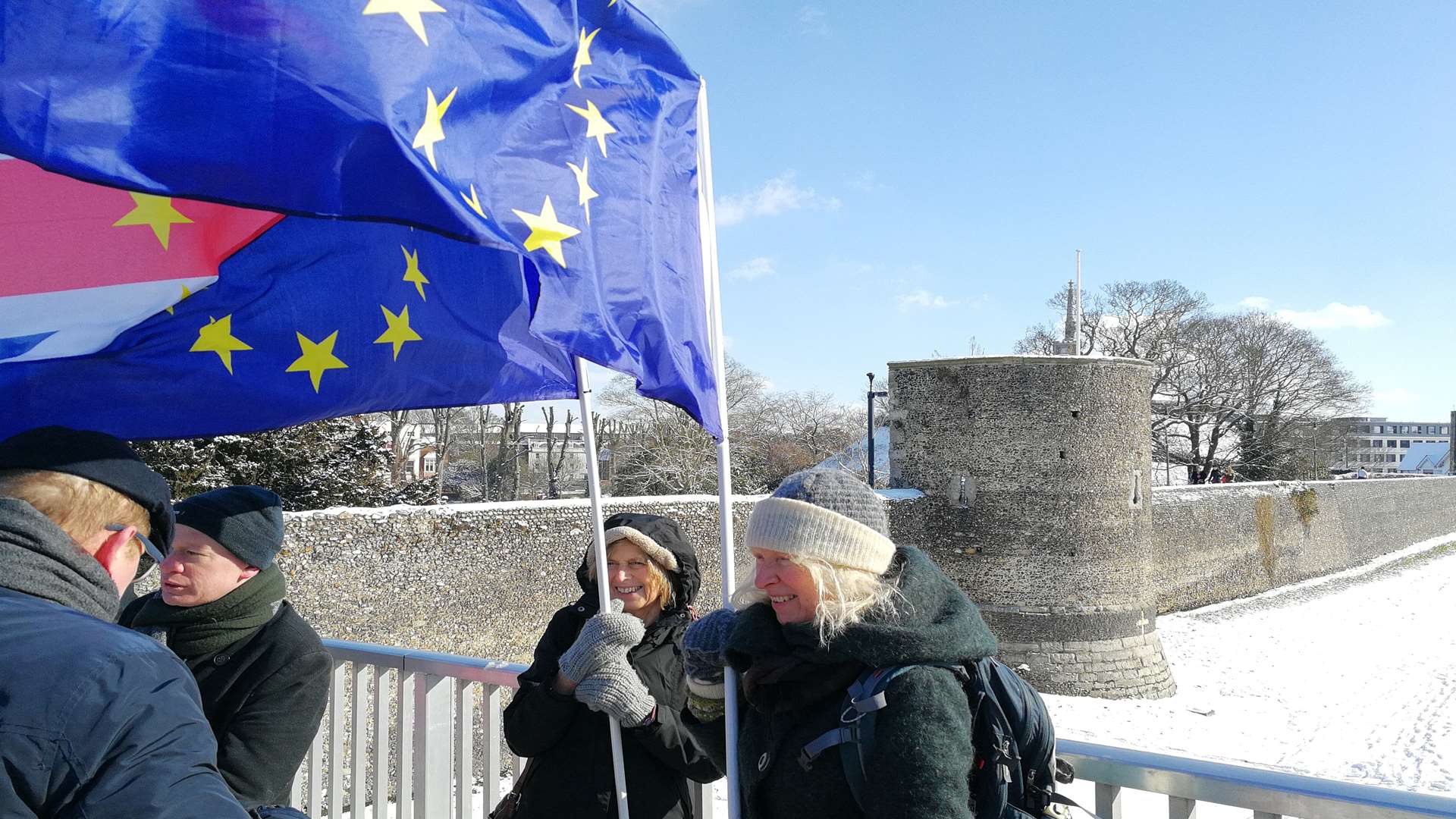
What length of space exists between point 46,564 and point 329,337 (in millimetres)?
2078

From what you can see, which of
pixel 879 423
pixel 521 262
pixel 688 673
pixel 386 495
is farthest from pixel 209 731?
pixel 879 423

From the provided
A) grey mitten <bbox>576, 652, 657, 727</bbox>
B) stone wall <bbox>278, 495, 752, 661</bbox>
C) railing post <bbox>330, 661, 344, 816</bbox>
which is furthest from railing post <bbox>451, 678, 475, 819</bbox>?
stone wall <bbox>278, 495, 752, 661</bbox>

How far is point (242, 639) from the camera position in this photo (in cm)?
244

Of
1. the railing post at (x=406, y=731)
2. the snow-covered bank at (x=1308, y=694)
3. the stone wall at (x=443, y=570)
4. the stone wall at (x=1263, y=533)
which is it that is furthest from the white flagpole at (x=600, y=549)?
the stone wall at (x=1263, y=533)

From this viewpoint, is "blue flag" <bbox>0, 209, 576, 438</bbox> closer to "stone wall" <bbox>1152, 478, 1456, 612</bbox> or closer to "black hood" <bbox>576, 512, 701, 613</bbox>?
"black hood" <bbox>576, 512, 701, 613</bbox>

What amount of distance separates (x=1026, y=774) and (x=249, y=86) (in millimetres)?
1769

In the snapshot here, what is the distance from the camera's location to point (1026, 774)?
1.68 meters

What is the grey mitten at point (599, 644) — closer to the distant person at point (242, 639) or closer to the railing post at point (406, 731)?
the distant person at point (242, 639)

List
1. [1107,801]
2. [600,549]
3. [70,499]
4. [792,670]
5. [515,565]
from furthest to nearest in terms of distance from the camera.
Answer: [515,565], [600,549], [1107,801], [792,670], [70,499]

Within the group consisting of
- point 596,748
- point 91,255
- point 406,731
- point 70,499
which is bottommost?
point 406,731

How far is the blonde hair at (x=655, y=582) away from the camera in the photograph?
265cm

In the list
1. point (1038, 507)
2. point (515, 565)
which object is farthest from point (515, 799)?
point (1038, 507)

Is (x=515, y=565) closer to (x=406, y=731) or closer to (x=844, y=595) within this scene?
(x=406, y=731)

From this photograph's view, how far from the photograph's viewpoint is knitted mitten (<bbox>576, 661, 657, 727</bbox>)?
2275mm
